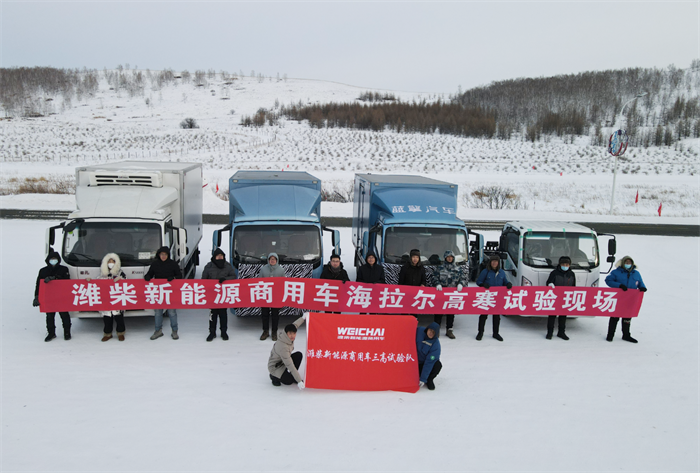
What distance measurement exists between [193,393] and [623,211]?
3265 centimetres

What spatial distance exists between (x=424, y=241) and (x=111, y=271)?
22.1 ft

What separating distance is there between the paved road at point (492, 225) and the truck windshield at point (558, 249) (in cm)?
1239

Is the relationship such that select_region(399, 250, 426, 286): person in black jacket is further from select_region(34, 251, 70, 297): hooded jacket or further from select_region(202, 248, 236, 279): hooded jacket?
select_region(34, 251, 70, 297): hooded jacket

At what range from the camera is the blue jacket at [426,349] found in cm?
743

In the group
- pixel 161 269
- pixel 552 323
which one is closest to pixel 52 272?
pixel 161 269

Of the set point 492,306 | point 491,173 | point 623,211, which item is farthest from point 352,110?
point 492,306

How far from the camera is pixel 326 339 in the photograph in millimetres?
7688

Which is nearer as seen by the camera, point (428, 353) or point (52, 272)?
Result: point (428, 353)

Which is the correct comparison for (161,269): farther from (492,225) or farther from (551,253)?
(492,225)

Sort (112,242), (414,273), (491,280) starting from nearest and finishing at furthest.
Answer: (112,242) → (414,273) → (491,280)

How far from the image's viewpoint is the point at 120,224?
9.62 m

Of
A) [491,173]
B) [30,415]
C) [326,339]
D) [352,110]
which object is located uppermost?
[352,110]

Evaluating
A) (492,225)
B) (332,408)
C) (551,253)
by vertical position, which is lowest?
(332,408)

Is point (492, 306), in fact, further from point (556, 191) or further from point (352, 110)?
point (352, 110)
